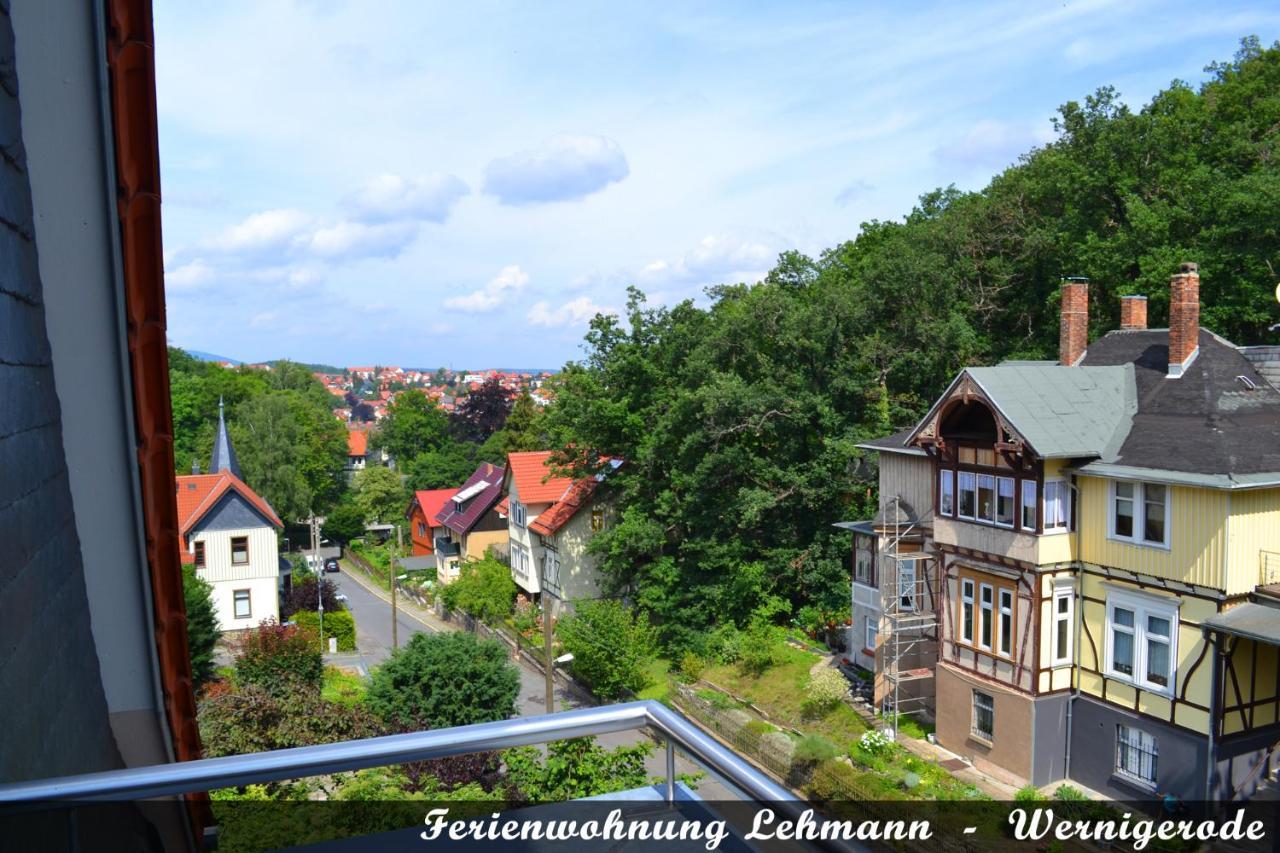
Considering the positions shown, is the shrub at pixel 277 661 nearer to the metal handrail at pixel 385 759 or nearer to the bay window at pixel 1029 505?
the bay window at pixel 1029 505

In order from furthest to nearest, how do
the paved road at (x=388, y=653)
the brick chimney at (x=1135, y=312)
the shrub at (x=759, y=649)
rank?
the shrub at (x=759, y=649)
the brick chimney at (x=1135, y=312)
the paved road at (x=388, y=653)

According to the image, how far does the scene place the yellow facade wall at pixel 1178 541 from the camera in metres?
16.2

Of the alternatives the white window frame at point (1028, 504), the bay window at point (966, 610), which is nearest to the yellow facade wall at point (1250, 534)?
the white window frame at point (1028, 504)

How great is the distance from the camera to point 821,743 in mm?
19781

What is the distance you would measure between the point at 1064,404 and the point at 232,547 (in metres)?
A: 27.7

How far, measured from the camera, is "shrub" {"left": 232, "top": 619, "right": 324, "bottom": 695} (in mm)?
23969

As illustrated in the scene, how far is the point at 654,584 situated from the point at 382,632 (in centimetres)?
1390

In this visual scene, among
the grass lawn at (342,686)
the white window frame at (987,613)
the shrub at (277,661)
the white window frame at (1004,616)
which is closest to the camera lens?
the white window frame at (1004,616)

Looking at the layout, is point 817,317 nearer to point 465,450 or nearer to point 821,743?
point 821,743

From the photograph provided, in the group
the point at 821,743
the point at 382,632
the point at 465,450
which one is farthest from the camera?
the point at 465,450

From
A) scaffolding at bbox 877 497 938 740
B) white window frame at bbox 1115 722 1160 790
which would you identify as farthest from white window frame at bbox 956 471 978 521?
white window frame at bbox 1115 722 1160 790

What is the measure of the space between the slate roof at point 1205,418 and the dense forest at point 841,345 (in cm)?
774

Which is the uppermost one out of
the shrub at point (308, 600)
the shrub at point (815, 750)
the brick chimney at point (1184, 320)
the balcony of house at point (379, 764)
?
the brick chimney at point (1184, 320)

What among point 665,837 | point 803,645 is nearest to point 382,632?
point 803,645
